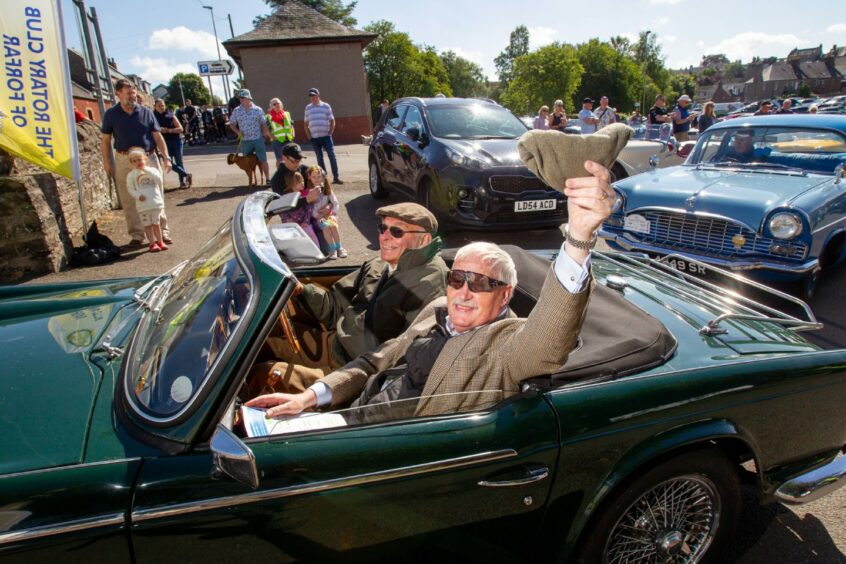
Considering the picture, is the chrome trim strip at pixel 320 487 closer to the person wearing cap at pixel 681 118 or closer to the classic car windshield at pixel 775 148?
the classic car windshield at pixel 775 148

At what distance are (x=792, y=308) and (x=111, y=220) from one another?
29.4 ft

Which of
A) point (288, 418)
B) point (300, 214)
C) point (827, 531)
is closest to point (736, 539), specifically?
point (827, 531)

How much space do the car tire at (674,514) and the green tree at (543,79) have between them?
5165cm

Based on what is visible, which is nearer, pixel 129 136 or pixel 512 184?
pixel 512 184

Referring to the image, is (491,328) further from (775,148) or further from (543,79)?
(543,79)

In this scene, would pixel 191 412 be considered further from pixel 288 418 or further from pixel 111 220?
pixel 111 220

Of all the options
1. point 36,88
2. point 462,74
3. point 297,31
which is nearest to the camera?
point 36,88

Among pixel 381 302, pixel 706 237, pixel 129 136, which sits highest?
pixel 129 136

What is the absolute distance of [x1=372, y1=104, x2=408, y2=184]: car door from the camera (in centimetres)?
816

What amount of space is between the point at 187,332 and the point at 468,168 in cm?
510

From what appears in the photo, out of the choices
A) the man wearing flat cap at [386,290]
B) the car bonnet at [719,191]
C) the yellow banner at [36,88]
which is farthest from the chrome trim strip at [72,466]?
the yellow banner at [36,88]

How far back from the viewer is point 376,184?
9.30 meters

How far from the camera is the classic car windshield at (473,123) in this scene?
7250mm

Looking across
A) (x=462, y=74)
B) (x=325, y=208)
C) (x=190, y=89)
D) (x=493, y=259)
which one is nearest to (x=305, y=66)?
(x=325, y=208)
